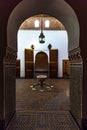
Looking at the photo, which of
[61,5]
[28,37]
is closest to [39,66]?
[28,37]

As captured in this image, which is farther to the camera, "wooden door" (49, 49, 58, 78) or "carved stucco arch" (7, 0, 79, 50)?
"wooden door" (49, 49, 58, 78)

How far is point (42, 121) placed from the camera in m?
3.73

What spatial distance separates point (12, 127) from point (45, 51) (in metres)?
11.7

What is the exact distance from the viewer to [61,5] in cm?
351

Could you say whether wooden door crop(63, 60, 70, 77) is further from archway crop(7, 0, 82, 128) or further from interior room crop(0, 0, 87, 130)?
archway crop(7, 0, 82, 128)

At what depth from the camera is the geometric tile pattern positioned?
338 cm

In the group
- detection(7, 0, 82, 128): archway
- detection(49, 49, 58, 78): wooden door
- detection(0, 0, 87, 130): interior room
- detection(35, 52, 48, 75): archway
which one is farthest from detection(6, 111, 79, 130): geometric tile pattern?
detection(35, 52, 48, 75): archway

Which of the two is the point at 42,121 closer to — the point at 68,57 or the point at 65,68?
the point at 68,57

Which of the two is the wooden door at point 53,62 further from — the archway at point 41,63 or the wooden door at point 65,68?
the wooden door at point 65,68

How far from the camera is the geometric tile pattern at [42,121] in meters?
3.38

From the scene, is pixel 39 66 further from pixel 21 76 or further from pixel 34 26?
pixel 34 26

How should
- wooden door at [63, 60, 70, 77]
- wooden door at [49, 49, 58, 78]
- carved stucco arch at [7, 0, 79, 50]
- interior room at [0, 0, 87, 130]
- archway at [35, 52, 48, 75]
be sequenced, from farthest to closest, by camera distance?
archway at [35, 52, 48, 75], wooden door at [63, 60, 70, 77], wooden door at [49, 49, 58, 78], carved stucco arch at [7, 0, 79, 50], interior room at [0, 0, 87, 130]

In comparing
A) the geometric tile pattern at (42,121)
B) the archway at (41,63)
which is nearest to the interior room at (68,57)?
the geometric tile pattern at (42,121)

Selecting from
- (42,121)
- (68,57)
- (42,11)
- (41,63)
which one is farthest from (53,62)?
(42,121)
